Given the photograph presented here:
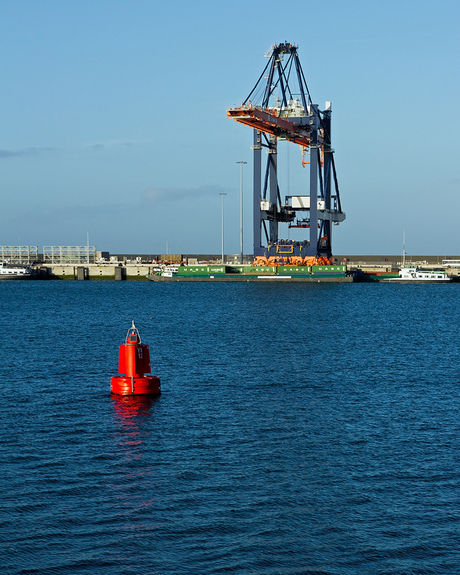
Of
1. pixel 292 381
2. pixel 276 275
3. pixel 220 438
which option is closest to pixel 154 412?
pixel 220 438

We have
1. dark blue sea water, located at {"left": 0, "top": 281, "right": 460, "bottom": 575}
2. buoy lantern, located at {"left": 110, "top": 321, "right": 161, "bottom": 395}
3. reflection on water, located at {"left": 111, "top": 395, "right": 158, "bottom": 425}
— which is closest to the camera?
dark blue sea water, located at {"left": 0, "top": 281, "right": 460, "bottom": 575}

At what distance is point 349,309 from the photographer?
84188 mm

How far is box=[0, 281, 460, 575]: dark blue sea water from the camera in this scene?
1439cm

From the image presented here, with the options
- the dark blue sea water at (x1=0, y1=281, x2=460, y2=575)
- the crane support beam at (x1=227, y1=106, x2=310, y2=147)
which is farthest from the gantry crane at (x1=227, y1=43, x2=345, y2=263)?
the dark blue sea water at (x1=0, y1=281, x2=460, y2=575)

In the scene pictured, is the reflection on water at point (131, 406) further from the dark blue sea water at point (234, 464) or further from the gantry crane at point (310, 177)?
the gantry crane at point (310, 177)

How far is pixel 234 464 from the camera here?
2006 cm

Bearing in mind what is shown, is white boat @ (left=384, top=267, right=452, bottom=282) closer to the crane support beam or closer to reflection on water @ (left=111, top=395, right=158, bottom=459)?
the crane support beam

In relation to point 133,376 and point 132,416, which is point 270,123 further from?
point 132,416

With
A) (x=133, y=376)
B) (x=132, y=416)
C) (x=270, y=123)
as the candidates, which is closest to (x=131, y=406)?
(x=132, y=416)

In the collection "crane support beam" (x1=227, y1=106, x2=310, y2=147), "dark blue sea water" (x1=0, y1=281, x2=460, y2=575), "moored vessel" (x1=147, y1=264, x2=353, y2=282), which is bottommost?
"dark blue sea water" (x1=0, y1=281, x2=460, y2=575)

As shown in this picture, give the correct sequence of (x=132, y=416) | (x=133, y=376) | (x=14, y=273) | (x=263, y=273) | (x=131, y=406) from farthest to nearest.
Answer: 1. (x=14, y=273)
2. (x=263, y=273)
3. (x=133, y=376)
4. (x=131, y=406)
5. (x=132, y=416)

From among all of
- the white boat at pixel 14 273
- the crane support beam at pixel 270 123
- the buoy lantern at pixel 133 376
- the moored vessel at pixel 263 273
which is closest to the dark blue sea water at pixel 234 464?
the buoy lantern at pixel 133 376

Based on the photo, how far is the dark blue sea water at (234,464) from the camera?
47.2 ft

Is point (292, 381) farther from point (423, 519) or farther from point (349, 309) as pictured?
point (349, 309)
